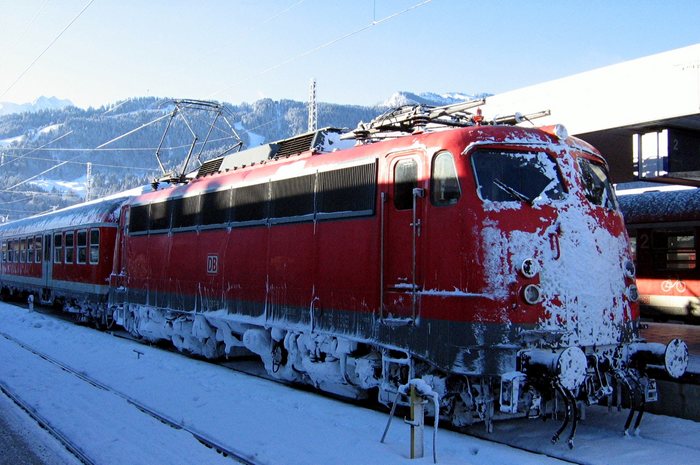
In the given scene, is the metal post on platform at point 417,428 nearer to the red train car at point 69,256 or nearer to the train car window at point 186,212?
the train car window at point 186,212

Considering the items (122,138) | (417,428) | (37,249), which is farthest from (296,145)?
(122,138)

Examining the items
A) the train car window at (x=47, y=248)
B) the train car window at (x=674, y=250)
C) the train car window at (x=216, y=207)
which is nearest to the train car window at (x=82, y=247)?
the train car window at (x=47, y=248)

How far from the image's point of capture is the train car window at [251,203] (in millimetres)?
11414

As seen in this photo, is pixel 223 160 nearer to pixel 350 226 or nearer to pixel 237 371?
pixel 237 371

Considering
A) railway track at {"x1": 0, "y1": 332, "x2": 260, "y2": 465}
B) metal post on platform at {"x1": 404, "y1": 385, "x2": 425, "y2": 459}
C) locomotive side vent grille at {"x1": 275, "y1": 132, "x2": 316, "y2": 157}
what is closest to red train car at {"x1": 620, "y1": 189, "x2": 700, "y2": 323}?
locomotive side vent grille at {"x1": 275, "y1": 132, "x2": 316, "y2": 157}

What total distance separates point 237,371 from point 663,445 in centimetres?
779

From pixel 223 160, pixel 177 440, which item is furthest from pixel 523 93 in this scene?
pixel 177 440

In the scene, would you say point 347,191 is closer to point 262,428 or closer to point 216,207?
point 262,428

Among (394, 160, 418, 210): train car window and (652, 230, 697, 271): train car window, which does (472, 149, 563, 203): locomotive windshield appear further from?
(652, 230, 697, 271): train car window

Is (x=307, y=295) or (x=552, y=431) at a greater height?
(x=307, y=295)

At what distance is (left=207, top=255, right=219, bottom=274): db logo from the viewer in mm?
12852

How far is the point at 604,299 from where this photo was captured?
7727 mm

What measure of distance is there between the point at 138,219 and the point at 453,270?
11.4 metres

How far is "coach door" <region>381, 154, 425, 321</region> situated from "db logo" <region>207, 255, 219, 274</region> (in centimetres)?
517
